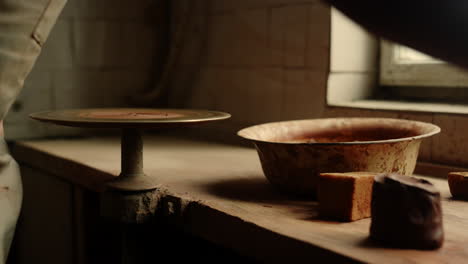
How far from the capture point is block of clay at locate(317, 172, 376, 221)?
1123 mm

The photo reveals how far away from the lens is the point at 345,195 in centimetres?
114

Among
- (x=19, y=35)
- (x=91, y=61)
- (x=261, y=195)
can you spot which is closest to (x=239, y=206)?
(x=261, y=195)

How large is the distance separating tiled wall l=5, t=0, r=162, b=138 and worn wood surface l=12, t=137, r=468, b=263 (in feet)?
0.94

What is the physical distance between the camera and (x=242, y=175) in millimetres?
1661

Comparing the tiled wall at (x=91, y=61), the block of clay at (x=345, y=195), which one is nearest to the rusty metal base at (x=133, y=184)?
the block of clay at (x=345, y=195)

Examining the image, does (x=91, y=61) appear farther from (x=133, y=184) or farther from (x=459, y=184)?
(x=459, y=184)

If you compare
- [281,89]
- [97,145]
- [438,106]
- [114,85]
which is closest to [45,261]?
[97,145]

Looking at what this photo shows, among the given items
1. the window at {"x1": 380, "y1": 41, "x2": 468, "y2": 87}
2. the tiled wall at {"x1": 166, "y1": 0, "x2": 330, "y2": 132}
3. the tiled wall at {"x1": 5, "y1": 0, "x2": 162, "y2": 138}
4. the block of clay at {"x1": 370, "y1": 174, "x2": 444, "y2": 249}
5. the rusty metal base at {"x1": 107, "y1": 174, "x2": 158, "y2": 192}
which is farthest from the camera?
the tiled wall at {"x1": 5, "y1": 0, "x2": 162, "y2": 138}

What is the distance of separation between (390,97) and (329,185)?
1132 mm

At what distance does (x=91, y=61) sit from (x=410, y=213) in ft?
6.42

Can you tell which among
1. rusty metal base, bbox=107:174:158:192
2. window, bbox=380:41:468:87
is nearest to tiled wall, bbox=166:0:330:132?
window, bbox=380:41:468:87

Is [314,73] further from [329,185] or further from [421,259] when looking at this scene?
[421,259]

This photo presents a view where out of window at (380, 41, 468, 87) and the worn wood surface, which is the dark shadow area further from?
window at (380, 41, 468, 87)

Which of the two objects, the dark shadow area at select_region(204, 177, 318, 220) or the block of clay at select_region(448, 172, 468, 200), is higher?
the block of clay at select_region(448, 172, 468, 200)
